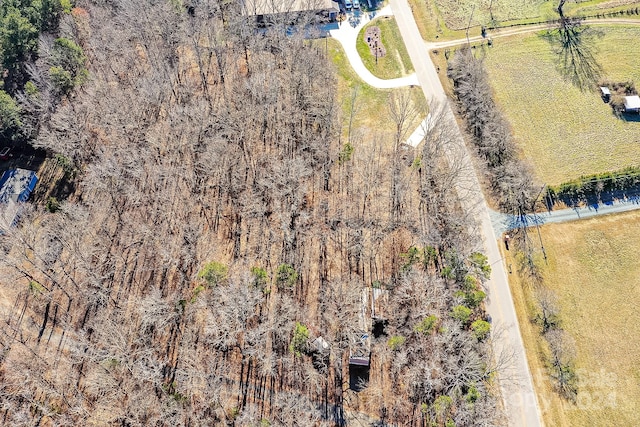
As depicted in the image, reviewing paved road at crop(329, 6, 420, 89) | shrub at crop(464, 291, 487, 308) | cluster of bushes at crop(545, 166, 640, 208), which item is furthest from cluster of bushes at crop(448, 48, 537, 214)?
shrub at crop(464, 291, 487, 308)

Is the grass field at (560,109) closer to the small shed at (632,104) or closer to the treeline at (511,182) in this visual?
the small shed at (632,104)

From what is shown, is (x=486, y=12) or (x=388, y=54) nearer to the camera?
(x=388, y=54)

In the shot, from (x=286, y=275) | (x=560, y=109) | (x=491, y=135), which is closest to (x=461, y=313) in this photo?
(x=286, y=275)

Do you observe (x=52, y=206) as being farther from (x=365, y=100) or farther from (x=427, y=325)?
(x=427, y=325)

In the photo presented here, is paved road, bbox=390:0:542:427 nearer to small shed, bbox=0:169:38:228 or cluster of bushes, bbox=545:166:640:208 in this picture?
cluster of bushes, bbox=545:166:640:208

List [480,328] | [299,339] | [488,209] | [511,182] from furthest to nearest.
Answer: [511,182], [488,209], [480,328], [299,339]

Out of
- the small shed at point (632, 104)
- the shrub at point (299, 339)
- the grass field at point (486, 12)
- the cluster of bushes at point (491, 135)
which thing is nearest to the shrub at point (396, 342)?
the shrub at point (299, 339)

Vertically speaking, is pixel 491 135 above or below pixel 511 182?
above
